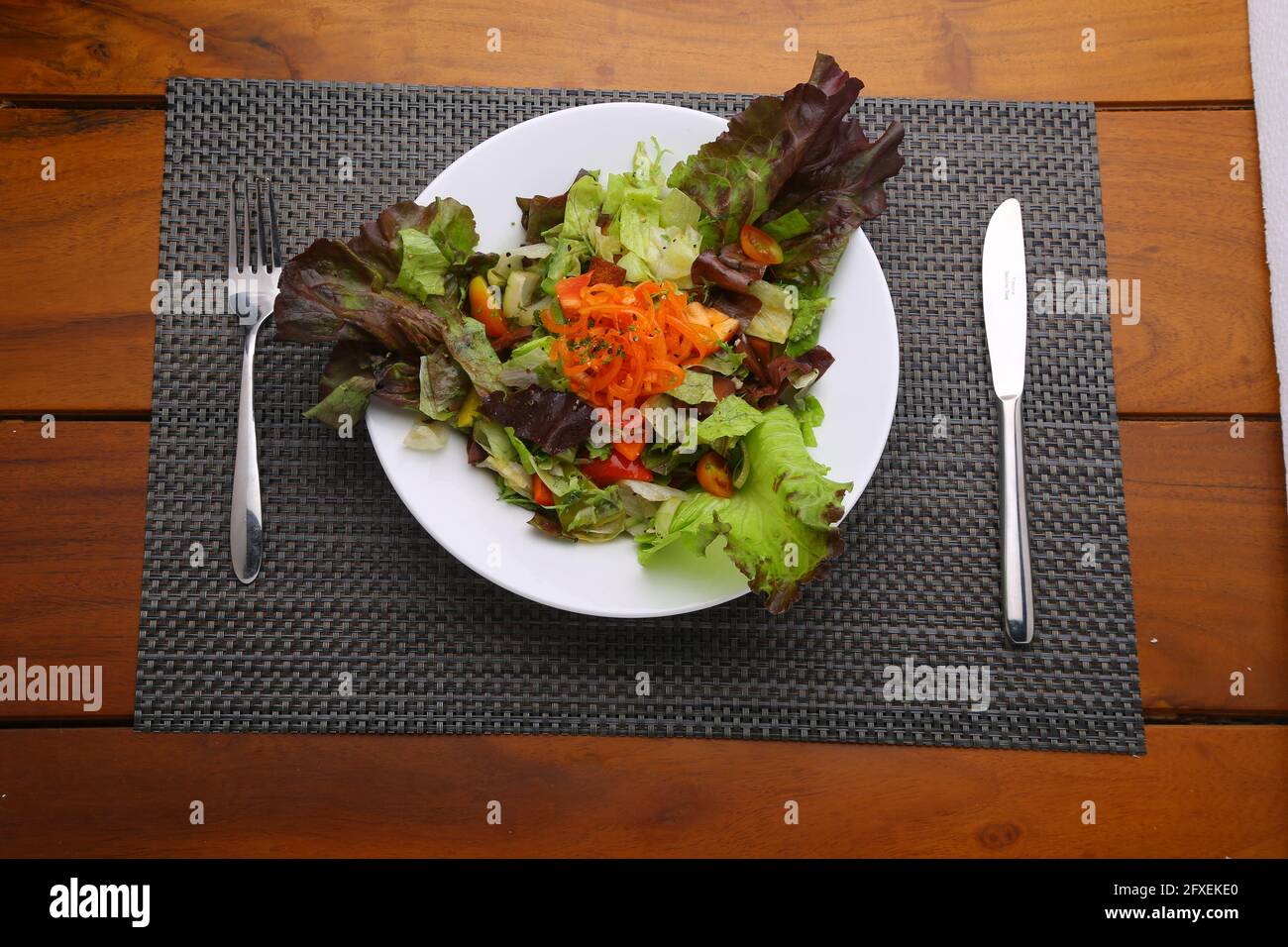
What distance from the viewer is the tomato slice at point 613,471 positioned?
157cm

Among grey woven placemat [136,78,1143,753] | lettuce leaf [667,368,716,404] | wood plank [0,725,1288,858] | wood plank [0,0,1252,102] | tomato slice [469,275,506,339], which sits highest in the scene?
wood plank [0,0,1252,102]

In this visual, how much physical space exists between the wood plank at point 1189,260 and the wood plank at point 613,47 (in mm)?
104

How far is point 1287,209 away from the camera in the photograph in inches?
70.7

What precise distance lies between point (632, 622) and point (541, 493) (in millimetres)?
332

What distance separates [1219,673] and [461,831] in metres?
1.45

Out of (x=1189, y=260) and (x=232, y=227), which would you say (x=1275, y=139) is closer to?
(x=1189, y=260)

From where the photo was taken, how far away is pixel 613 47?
73.4 inches

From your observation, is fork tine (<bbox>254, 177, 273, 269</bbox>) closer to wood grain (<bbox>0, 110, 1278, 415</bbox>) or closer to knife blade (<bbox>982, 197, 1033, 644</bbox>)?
wood grain (<bbox>0, 110, 1278, 415</bbox>)

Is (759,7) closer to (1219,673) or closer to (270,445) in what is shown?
(270,445)

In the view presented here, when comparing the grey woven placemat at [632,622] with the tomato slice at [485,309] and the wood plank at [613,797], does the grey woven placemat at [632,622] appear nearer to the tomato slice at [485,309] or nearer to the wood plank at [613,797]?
the wood plank at [613,797]

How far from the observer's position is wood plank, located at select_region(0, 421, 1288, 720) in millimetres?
1731

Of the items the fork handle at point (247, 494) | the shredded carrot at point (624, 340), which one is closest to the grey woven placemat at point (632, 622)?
the fork handle at point (247, 494)

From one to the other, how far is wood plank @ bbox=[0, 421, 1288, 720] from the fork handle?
21 cm

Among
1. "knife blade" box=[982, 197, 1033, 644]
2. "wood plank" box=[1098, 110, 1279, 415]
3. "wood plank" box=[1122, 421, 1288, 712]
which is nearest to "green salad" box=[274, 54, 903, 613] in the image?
"knife blade" box=[982, 197, 1033, 644]
